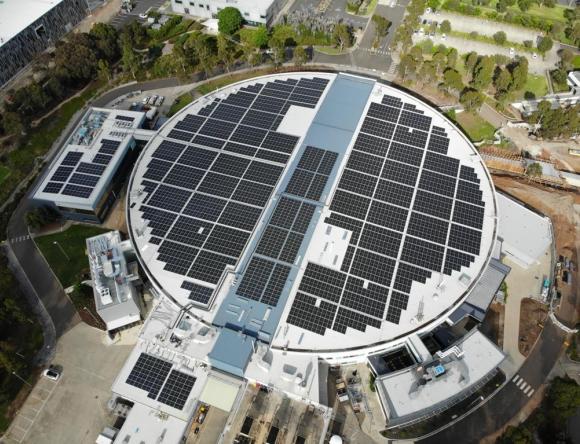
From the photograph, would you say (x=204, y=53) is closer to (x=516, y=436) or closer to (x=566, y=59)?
(x=566, y=59)

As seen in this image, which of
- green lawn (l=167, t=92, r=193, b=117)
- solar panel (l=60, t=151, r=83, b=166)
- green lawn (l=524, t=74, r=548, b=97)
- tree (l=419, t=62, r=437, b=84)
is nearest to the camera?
solar panel (l=60, t=151, r=83, b=166)

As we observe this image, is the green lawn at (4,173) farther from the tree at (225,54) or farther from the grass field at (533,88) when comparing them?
the grass field at (533,88)

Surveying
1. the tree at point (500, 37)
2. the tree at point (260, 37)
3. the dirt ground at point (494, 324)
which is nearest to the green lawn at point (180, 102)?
the tree at point (260, 37)

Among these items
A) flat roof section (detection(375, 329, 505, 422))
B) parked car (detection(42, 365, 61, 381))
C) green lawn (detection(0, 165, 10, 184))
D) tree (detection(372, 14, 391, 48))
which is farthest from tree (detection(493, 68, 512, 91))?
green lawn (detection(0, 165, 10, 184))

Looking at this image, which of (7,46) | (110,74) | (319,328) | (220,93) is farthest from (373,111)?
(7,46)

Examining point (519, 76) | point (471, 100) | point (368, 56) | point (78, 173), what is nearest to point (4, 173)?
point (78, 173)

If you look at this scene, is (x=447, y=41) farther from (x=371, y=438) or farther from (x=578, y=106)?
(x=371, y=438)

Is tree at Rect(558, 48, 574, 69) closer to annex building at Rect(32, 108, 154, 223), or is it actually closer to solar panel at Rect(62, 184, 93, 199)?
annex building at Rect(32, 108, 154, 223)
